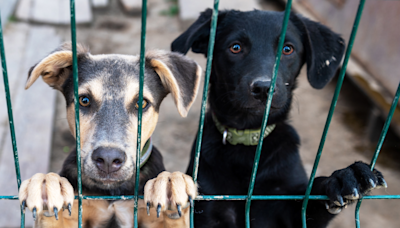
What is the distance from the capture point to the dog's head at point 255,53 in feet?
9.35

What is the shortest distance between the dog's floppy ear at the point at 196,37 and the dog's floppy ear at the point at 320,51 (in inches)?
26.7

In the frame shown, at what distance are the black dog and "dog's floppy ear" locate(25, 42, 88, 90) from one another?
2.87 ft

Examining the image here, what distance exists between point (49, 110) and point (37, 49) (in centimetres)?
183

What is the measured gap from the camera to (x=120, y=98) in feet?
8.14

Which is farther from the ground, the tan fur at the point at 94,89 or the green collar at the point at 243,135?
the tan fur at the point at 94,89

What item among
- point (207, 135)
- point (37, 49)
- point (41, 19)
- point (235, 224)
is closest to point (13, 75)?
point (37, 49)

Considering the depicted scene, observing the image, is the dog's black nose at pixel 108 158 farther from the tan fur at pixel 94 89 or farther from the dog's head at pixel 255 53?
the dog's head at pixel 255 53

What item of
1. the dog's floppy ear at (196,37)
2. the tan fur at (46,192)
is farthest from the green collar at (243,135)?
the tan fur at (46,192)

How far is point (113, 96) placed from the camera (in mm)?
2480

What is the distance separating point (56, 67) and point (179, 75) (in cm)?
82

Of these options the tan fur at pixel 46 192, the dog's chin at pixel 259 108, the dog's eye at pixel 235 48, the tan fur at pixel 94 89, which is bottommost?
the tan fur at pixel 46 192

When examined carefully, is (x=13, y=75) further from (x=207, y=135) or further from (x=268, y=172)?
(x=268, y=172)

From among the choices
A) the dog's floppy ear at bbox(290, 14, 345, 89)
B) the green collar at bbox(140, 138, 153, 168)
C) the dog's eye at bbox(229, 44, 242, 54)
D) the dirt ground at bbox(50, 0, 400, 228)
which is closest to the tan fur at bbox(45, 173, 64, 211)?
the green collar at bbox(140, 138, 153, 168)

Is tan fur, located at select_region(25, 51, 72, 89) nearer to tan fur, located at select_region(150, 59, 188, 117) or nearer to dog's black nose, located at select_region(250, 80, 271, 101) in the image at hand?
tan fur, located at select_region(150, 59, 188, 117)
